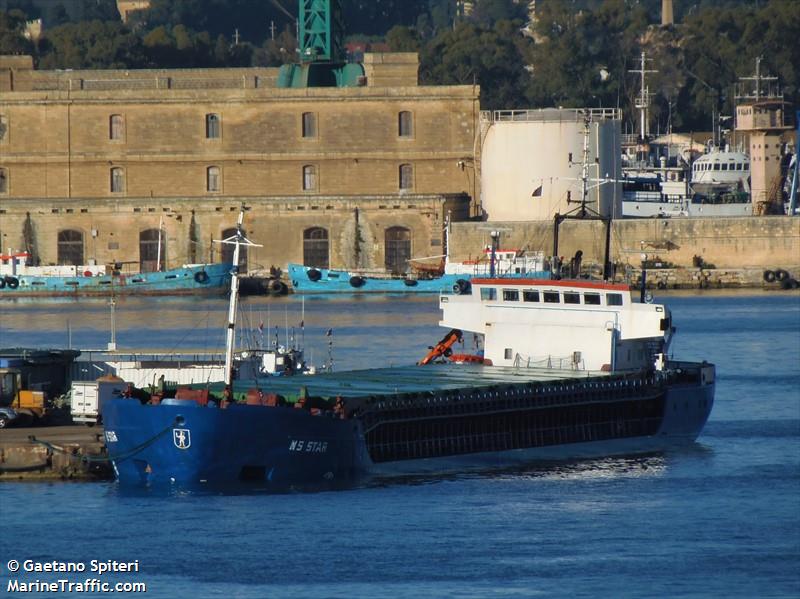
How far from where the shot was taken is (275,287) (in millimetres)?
90125

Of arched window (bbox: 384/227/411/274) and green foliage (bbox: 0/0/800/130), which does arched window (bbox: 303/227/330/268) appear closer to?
arched window (bbox: 384/227/411/274)

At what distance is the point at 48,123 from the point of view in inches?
3853

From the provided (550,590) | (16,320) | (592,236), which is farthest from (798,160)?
(550,590)

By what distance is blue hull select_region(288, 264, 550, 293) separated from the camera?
88.8 metres

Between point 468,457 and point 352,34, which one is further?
point 352,34

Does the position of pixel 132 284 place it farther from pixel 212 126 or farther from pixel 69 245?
pixel 212 126

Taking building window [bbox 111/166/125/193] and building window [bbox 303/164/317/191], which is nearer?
building window [bbox 303/164/317/191]

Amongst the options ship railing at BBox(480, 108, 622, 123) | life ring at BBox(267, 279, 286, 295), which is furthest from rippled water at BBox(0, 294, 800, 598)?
ship railing at BBox(480, 108, 622, 123)

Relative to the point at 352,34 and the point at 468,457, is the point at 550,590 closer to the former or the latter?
the point at 468,457

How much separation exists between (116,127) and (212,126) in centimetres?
411

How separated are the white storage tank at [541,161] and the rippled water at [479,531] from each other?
45265mm

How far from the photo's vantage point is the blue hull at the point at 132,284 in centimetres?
8856

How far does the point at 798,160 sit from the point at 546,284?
2335 inches

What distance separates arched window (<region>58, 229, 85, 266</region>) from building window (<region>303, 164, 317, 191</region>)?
395 inches
